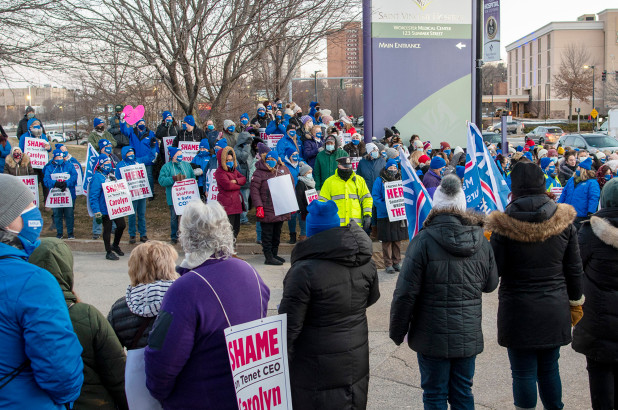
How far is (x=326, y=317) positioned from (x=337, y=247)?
42cm

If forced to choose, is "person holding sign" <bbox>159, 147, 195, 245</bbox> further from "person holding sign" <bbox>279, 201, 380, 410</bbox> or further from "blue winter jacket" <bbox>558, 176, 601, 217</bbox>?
"person holding sign" <bbox>279, 201, 380, 410</bbox>

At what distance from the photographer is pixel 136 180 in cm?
1133

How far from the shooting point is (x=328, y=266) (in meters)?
3.72

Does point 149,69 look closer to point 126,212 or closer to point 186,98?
point 186,98

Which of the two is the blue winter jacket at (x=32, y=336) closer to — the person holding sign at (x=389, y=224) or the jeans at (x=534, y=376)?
the jeans at (x=534, y=376)

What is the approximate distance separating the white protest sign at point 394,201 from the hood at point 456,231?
17.7 feet

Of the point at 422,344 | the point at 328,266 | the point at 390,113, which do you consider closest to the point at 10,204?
the point at 328,266

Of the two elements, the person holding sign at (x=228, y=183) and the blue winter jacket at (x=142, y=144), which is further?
the blue winter jacket at (x=142, y=144)

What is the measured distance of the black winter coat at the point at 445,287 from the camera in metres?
4.13

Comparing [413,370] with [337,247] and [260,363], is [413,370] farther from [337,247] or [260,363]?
[260,363]

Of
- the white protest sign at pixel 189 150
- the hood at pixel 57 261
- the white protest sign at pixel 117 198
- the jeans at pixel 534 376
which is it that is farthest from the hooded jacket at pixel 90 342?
the white protest sign at pixel 189 150

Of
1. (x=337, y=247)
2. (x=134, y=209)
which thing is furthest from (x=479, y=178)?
(x=134, y=209)

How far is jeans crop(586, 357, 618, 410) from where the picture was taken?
4.53 m

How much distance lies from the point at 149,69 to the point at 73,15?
9.33 ft
